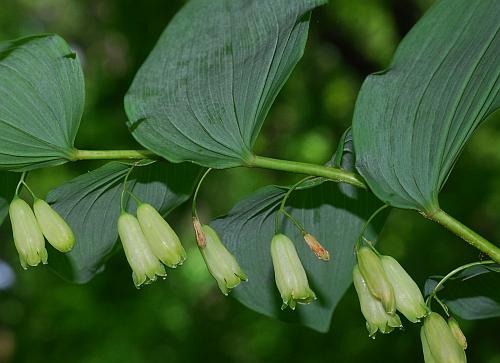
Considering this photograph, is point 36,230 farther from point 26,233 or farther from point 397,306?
point 397,306

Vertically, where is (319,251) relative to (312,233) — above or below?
above

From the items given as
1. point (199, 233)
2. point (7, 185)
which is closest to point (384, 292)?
point (199, 233)

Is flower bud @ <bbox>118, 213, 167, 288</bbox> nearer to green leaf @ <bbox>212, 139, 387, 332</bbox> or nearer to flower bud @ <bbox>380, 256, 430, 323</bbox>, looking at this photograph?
green leaf @ <bbox>212, 139, 387, 332</bbox>

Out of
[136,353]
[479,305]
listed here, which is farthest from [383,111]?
[136,353]

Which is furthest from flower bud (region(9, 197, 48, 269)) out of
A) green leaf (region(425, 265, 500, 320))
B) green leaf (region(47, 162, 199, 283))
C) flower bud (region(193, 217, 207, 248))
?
green leaf (region(425, 265, 500, 320))

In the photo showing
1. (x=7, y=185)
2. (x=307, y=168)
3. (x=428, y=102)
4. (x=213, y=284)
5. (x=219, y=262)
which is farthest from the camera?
(x=213, y=284)

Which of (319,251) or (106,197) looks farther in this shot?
(106,197)
